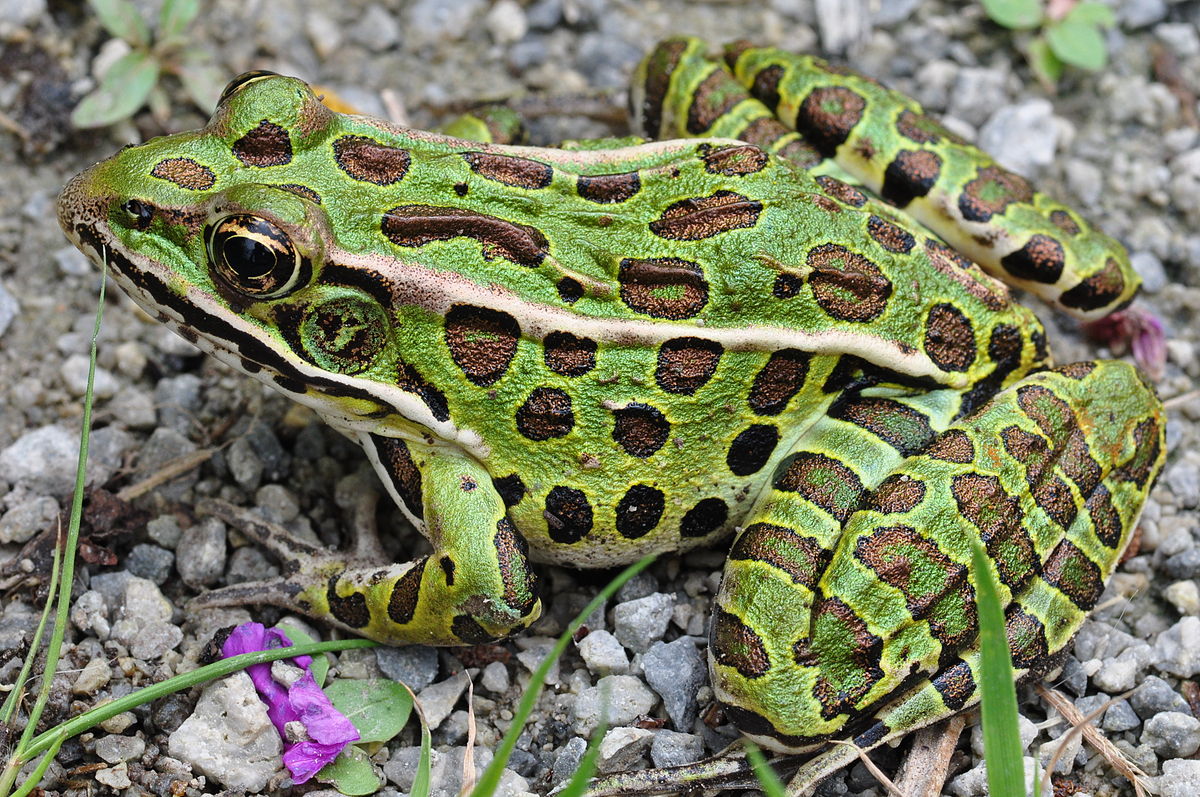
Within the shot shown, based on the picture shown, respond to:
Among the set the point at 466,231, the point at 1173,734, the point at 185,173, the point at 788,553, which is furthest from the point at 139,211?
the point at 1173,734

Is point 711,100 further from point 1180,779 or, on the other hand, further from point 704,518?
point 1180,779

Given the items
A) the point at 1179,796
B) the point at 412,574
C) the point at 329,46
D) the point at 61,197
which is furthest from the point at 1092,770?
the point at 329,46

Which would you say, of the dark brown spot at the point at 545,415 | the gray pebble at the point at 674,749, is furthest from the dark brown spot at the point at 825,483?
the gray pebble at the point at 674,749

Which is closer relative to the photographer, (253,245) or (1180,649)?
(253,245)

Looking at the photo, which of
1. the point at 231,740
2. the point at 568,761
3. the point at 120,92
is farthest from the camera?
the point at 120,92

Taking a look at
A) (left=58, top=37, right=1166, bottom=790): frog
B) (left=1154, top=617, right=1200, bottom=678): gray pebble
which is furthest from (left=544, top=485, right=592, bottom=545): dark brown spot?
(left=1154, top=617, right=1200, bottom=678): gray pebble

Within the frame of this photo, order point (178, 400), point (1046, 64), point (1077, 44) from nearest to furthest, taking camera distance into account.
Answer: point (178, 400)
point (1077, 44)
point (1046, 64)

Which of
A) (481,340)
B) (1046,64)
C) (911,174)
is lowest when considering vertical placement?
(481,340)
